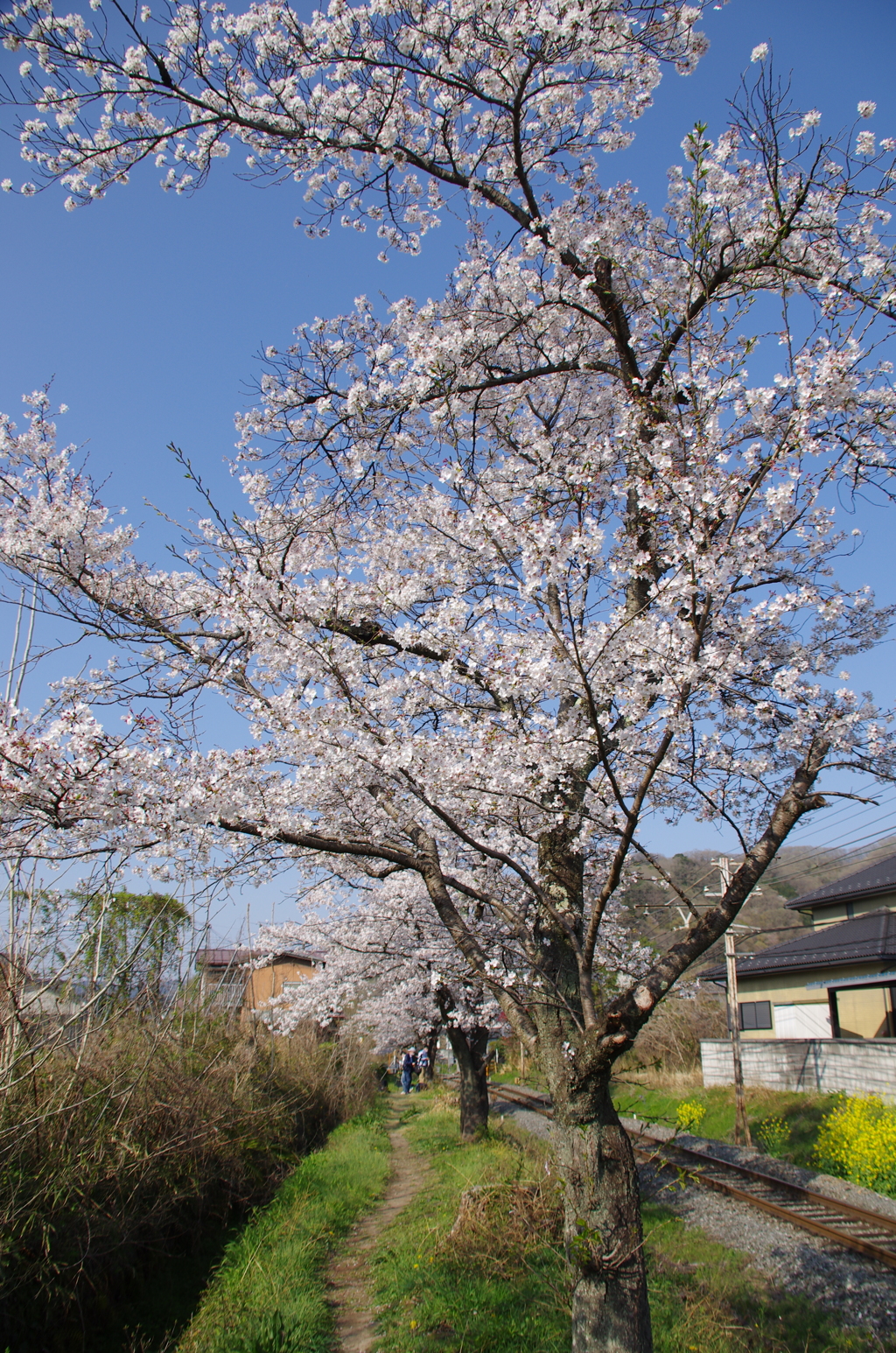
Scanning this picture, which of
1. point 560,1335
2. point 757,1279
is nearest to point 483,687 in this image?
point 560,1335

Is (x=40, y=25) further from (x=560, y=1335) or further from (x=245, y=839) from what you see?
(x=560, y=1335)

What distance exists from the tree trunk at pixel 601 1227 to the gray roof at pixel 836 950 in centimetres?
1336

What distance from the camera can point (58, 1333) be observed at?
16.2 ft

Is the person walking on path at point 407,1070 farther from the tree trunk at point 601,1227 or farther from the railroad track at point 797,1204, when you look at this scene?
the tree trunk at point 601,1227

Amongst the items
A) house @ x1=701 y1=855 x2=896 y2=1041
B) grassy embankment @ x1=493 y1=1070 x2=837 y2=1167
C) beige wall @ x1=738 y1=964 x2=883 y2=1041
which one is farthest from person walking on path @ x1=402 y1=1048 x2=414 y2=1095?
beige wall @ x1=738 y1=964 x2=883 y2=1041

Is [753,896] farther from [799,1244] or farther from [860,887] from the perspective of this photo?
[860,887]

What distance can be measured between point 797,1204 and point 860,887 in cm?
1444

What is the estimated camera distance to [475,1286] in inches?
249

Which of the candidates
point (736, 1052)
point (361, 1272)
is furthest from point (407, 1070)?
point (361, 1272)

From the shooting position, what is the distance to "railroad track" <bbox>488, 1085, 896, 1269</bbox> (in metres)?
7.94

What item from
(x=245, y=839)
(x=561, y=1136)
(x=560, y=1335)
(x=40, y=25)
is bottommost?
(x=560, y=1335)

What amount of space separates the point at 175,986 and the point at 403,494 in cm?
633

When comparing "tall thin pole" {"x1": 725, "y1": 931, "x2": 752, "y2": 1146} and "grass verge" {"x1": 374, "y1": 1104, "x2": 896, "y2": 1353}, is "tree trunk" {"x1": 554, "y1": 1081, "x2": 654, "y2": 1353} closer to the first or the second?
"grass verge" {"x1": 374, "y1": 1104, "x2": 896, "y2": 1353}

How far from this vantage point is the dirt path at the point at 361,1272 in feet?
19.2
